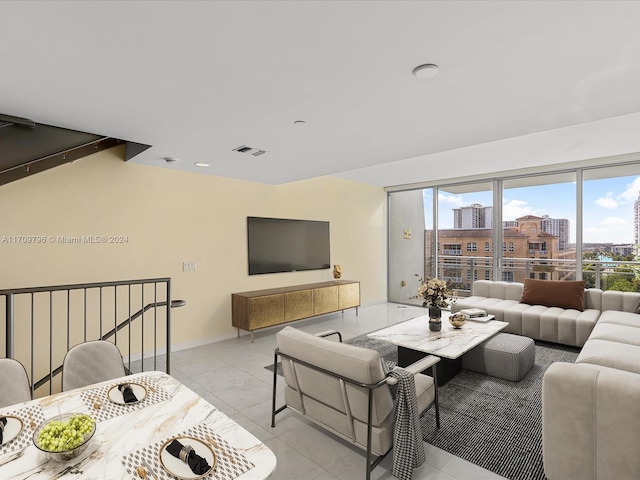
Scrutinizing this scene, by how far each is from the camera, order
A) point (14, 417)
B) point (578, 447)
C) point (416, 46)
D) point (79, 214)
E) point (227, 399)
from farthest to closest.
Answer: point (79, 214)
point (227, 399)
point (578, 447)
point (416, 46)
point (14, 417)

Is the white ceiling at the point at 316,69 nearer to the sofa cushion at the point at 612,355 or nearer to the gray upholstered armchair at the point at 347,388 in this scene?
the gray upholstered armchair at the point at 347,388

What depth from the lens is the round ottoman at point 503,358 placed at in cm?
333

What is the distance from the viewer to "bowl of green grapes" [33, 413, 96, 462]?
1135 mm

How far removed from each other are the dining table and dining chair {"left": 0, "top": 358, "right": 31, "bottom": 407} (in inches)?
12.7

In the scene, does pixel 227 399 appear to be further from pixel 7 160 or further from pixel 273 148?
pixel 7 160

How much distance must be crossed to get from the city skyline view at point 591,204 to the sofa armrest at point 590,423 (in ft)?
14.6

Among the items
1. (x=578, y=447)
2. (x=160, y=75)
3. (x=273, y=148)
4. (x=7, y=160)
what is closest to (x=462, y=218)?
(x=273, y=148)

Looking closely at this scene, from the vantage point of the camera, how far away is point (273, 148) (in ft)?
11.2

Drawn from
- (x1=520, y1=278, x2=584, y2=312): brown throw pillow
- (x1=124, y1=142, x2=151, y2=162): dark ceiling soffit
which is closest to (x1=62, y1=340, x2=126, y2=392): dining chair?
(x1=124, y1=142, x2=151, y2=162): dark ceiling soffit

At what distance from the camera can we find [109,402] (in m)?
1.60

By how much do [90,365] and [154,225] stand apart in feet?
7.87

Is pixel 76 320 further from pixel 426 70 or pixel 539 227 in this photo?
pixel 539 227

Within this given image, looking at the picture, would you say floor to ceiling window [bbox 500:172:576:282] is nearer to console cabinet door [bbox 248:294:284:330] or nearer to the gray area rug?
the gray area rug

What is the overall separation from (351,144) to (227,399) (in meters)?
2.65
